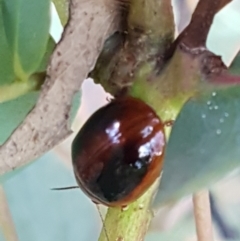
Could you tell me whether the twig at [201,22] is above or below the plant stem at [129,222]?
above

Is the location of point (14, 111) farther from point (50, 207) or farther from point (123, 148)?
point (50, 207)

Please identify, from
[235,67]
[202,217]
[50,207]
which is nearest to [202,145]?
[235,67]

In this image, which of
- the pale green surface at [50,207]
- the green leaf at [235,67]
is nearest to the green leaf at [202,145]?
the green leaf at [235,67]

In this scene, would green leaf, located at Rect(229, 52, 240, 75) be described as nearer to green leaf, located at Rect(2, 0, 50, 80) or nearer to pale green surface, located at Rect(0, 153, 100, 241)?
green leaf, located at Rect(2, 0, 50, 80)

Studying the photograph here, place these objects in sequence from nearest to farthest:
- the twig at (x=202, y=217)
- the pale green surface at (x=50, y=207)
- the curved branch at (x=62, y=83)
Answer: the curved branch at (x=62, y=83) → the twig at (x=202, y=217) → the pale green surface at (x=50, y=207)

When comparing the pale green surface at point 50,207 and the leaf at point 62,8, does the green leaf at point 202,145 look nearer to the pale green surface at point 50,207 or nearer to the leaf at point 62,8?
the leaf at point 62,8

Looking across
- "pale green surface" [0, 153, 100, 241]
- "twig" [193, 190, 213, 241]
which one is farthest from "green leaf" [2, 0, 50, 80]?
"pale green surface" [0, 153, 100, 241]
